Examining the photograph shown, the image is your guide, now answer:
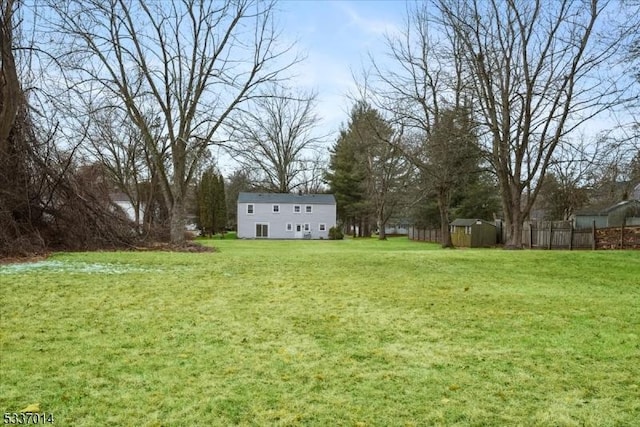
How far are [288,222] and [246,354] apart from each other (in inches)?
1676

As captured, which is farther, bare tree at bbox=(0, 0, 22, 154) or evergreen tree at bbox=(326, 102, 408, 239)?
evergreen tree at bbox=(326, 102, 408, 239)

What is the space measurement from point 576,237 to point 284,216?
2771 centimetres

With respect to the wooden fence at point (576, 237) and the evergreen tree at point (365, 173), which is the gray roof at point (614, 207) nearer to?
the wooden fence at point (576, 237)

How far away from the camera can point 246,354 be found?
389 cm

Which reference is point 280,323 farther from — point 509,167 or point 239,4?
point 239,4

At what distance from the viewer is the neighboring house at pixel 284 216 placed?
150ft

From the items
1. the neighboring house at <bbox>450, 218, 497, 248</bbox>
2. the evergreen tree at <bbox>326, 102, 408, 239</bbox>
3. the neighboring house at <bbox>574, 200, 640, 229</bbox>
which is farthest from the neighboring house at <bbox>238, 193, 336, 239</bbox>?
the neighboring house at <bbox>574, 200, 640, 229</bbox>

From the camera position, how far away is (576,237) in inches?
930

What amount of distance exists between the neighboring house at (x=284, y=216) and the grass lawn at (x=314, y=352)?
125ft

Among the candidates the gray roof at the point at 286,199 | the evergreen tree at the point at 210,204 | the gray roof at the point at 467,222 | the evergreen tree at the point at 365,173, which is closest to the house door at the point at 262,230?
the gray roof at the point at 286,199

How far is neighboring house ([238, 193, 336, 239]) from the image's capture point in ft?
150

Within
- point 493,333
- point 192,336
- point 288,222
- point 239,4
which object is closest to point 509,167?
point 239,4

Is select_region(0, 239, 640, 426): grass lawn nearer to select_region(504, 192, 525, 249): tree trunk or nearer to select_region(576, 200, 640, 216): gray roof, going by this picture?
select_region(504, 192, 525, 249): tree trunk

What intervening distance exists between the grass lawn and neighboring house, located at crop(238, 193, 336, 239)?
3807cm
